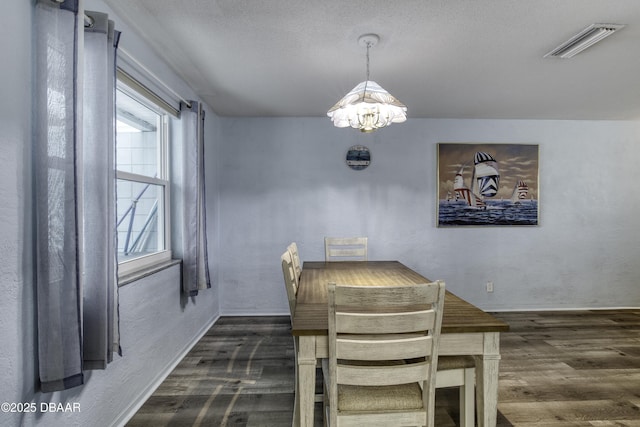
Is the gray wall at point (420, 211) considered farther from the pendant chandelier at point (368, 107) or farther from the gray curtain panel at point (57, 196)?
the gray curtain panel at point (57, 196)

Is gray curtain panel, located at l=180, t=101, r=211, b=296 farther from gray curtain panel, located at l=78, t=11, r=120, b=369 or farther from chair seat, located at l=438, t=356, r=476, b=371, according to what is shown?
chair seat, located at l=438, t=356, r=476, b=371

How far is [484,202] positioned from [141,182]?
3.67 meters

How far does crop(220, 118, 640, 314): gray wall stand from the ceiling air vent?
171 cm

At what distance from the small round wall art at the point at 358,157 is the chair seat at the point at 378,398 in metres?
2.88

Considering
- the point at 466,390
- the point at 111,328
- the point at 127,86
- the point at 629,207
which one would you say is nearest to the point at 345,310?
the point at 466,390

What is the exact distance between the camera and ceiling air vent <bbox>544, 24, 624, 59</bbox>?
1975 mm

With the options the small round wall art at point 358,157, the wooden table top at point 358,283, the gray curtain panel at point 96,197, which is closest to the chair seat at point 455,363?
the wooden table top at point 358,283

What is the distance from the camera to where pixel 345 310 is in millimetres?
1647

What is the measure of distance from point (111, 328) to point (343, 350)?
1132 millimetres

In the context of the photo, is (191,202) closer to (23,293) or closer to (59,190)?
(59,190)

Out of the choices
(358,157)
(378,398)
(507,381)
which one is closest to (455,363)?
(378,398)

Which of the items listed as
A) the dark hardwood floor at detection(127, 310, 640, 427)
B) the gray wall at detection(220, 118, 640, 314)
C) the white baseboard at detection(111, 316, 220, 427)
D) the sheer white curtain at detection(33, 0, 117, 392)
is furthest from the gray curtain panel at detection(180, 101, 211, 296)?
the sheer white curtain at detection(33, 0, 117, 392)

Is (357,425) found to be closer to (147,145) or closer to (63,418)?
(63,418)

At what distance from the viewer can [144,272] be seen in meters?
2.19
